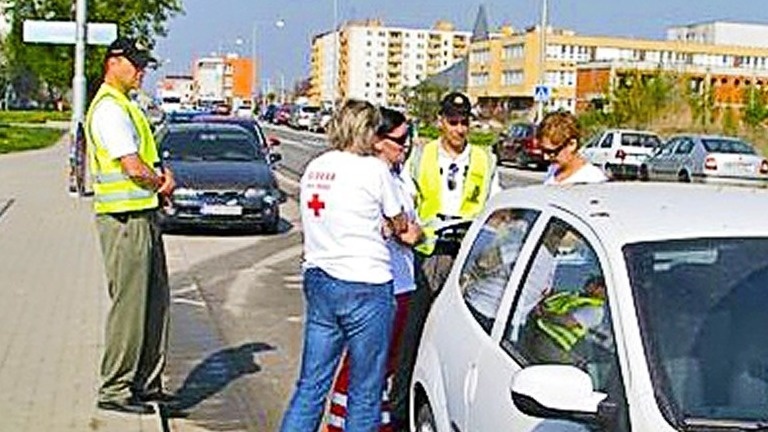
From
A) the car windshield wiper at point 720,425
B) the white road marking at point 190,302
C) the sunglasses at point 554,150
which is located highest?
the sunglasses at point 554,150

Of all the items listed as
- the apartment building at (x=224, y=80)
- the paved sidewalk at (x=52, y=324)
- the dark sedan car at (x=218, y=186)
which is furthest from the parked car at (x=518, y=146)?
the apartment building at (x=224, y=80)

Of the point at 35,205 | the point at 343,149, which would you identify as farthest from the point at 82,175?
the point at 343,149

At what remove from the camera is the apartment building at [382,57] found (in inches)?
5468

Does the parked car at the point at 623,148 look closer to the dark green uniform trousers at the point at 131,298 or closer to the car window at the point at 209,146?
the car window at the point at 209,146

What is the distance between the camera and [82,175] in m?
24.7

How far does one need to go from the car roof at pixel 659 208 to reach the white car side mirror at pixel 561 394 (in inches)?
22.7

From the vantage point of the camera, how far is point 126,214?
24.9 feet

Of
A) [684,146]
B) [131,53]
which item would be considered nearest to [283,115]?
[684,146]

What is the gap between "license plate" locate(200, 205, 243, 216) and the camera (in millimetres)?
18906

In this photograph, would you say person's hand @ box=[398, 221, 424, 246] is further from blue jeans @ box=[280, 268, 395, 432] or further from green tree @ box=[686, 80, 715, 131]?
green tree @ box=[686, 80, 715, 131]

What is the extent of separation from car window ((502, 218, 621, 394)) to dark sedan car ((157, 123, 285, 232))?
13.5m

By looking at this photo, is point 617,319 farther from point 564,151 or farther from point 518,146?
point 518,146

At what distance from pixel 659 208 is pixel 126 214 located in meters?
3.74

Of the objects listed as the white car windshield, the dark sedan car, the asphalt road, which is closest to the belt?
the asphalt road
